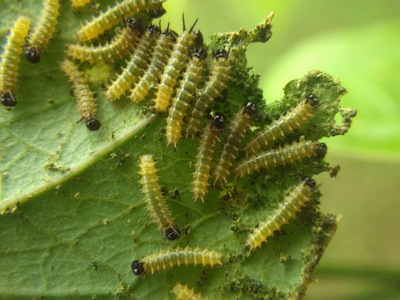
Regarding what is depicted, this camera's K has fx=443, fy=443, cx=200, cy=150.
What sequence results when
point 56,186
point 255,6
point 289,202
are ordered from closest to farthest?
point 289,202, point 56,186, point 255,6

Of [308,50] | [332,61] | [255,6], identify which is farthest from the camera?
[255,6]

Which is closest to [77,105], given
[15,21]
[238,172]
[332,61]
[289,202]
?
[15,21]

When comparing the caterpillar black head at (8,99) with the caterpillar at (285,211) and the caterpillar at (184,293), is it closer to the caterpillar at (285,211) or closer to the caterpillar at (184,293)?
the caterpillar at (184,293)

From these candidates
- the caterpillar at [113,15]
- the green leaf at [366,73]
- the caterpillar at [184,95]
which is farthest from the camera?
the green leaf at [366,73]

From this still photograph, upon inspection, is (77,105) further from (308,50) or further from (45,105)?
(308,50)

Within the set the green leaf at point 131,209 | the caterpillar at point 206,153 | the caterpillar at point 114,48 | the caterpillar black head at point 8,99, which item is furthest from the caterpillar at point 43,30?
the caterpillar at point 206,153

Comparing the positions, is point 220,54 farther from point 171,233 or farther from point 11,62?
point 11,62

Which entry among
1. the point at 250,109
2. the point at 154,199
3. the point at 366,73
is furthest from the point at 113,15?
the point at 366,73
